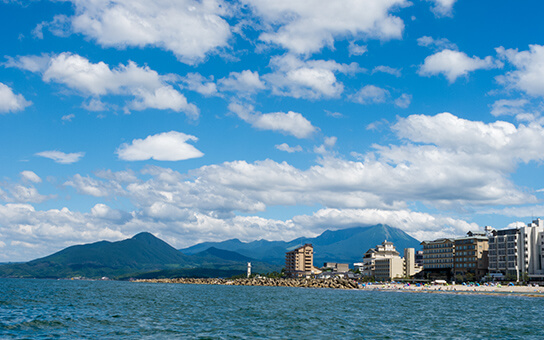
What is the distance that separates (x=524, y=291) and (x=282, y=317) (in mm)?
129475

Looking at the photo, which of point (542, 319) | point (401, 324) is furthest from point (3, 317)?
point (542, 319)

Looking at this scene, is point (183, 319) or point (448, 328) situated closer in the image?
point (448, 328)

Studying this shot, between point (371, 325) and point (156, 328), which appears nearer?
point (156, 328)

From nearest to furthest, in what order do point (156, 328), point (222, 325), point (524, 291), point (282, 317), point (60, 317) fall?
point (156, 328) → point (222, 325) → point (60, 317) → point (282, 317) → point (524, 291)

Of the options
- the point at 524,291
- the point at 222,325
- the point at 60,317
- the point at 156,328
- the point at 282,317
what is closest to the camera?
the point at 156,328

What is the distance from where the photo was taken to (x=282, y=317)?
81.3m

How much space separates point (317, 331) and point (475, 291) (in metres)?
143

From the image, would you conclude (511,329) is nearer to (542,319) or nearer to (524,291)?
(542,319)

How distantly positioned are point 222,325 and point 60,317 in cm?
2392

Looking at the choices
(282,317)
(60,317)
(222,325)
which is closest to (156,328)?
(222,325)

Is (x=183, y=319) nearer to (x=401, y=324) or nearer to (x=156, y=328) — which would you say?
(x=156, y=328)

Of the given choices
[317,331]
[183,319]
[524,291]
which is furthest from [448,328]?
[524,291]

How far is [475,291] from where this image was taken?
18738cm

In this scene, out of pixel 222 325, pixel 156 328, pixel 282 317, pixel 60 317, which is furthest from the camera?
pixel 282 317
